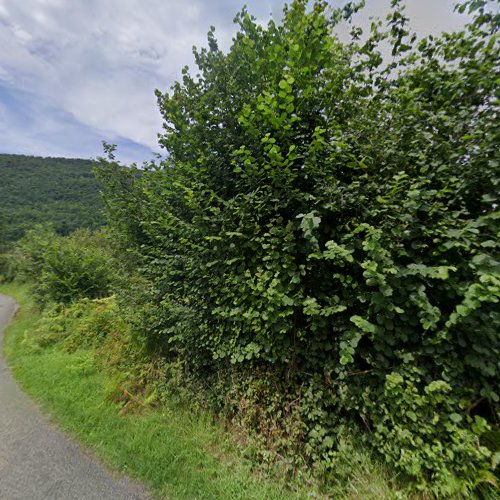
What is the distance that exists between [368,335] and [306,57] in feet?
10.8

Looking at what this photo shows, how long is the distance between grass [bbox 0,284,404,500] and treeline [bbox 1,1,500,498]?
24 cm

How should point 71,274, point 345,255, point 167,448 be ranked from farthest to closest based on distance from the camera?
point 71,274, point 167,448, point 345,255

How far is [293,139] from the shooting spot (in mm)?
3311

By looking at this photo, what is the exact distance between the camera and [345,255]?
242 centimetres

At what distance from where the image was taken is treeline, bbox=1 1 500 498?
2.21 m

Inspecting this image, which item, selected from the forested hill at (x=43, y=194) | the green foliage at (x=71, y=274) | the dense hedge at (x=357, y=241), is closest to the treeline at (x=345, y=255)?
the dense hedge at (x=357, y=241)

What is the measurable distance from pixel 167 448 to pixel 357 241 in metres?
3.47

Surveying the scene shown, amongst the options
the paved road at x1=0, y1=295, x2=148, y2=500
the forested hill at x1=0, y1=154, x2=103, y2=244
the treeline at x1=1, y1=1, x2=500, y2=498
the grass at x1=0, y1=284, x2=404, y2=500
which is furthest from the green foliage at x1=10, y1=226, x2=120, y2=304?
the forested hill at x1=0, y1=154, x2=103, y2=244

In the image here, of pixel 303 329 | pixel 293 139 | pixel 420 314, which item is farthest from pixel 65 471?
pixel 293 139

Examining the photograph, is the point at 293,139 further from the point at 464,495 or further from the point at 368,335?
A: the point at 464,495

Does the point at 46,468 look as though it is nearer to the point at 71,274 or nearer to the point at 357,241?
the point at 357,241

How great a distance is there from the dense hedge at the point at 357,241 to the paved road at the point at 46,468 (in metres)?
1.60

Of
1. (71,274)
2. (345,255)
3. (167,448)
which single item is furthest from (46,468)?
(71,274)

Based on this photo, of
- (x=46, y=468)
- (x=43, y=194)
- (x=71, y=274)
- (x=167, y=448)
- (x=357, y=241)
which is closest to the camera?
(x=357, y=241)
